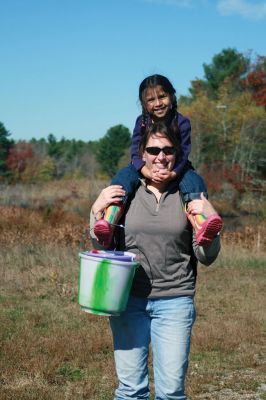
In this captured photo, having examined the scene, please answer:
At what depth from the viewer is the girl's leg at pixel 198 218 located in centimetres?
288

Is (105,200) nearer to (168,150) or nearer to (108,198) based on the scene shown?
(108,198)

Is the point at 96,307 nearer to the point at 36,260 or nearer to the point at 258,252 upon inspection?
the point at 36,260

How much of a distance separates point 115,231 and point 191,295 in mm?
516

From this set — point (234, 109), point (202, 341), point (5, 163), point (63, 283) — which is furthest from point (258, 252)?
point (5, 163)

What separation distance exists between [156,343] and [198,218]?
677mm

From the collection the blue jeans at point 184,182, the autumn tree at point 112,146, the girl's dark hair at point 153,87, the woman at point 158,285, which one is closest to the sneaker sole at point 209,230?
the woman at point 158,285

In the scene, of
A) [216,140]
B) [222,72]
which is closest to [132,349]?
[216,140]

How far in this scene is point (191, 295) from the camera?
316cm

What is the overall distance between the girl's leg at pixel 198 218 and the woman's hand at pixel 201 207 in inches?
0.8

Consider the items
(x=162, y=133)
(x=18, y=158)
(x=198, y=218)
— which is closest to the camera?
(x=198, y=218)

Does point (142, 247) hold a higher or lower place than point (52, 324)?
higher

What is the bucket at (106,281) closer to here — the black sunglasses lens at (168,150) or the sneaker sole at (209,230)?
the sneaker sole at (209,230)

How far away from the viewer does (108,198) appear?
10.2ft

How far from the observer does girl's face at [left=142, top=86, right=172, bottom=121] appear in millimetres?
3393
